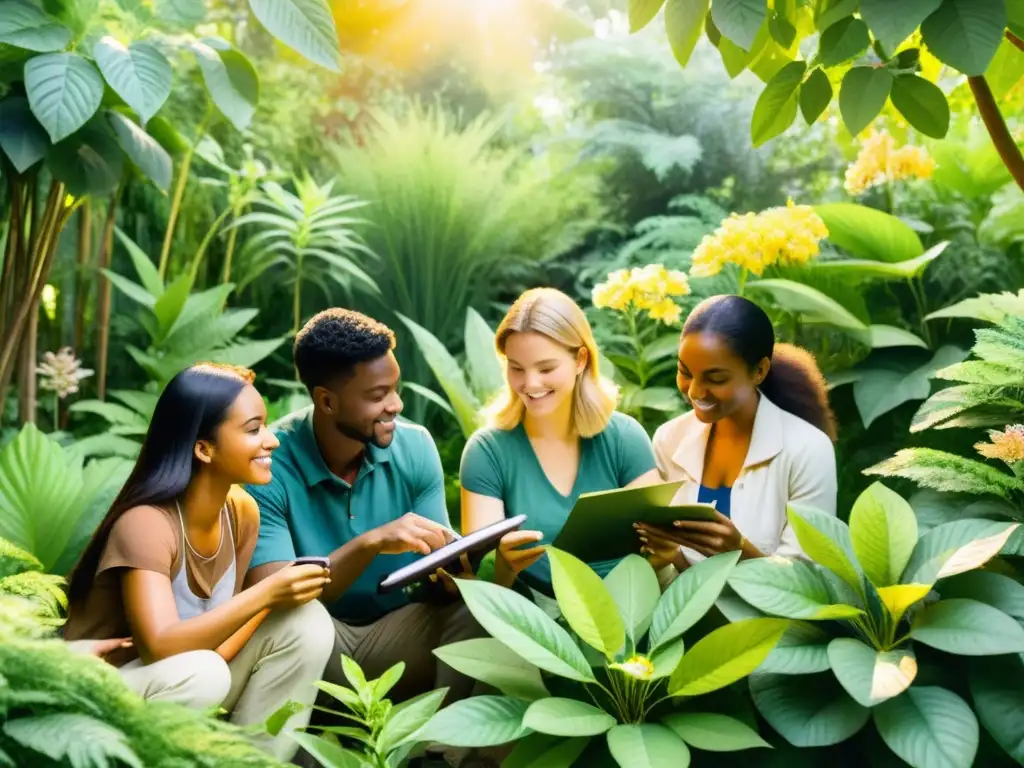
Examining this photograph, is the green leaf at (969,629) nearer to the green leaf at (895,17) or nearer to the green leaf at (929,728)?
the green leaf at (929,728)

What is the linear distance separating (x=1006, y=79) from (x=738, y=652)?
144cm

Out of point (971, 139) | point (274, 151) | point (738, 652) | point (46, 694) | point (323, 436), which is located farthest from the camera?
point (274, 151)

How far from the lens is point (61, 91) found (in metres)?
2.30

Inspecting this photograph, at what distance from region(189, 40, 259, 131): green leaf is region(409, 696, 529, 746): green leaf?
1.31m

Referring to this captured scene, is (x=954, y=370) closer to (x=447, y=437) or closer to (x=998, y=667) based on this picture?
(x=998, y=667)

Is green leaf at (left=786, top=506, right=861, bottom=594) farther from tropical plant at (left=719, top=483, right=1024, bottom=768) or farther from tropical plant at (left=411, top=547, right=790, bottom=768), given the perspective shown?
tropical plant at (left=411, top=547, right=790, bottom=768)

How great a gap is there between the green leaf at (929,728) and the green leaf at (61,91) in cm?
194

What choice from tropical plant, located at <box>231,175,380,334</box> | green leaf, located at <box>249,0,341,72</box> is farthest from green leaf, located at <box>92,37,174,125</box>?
tropical plant, located at <box>231,175,380,334</box>

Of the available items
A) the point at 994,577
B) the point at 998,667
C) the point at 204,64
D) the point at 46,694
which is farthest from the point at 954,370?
the point at 46,694

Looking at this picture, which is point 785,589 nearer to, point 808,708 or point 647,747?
point 808,708

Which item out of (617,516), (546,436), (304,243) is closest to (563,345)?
(546,436)

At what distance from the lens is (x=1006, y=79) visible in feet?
8.07

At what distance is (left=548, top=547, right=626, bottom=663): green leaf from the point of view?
201 cm

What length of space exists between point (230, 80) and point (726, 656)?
1.70 metres
